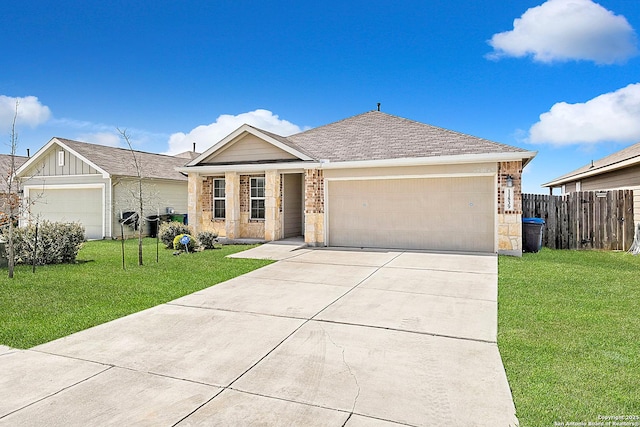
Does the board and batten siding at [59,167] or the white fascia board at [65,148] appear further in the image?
the board and batten siding at [59,167]

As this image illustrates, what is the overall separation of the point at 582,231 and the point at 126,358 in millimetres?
13862

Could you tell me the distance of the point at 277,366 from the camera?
3.66 m

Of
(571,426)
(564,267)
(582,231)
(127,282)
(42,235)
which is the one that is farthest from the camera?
(582,231)

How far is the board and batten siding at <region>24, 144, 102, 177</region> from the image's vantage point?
56.1ft

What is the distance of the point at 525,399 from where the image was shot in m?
2.96

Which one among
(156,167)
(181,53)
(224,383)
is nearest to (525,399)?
(224,383)

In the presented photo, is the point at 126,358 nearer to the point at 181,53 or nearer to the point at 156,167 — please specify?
the point at 181,53

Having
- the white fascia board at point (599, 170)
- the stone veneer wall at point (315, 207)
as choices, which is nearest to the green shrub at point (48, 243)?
the stone veneer wall at point (315, 207)

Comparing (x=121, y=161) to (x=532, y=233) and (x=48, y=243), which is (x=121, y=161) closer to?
(x=48, y=243)

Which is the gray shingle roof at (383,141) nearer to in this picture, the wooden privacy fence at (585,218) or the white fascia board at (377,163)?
the white fascia board at (377,163)

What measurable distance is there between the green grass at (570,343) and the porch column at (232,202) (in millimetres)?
9485

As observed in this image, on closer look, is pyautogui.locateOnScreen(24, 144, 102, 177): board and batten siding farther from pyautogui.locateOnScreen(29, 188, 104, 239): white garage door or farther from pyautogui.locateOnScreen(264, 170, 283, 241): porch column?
pyautogui.locateOnScreen(264, 170, 283, 241): porch column

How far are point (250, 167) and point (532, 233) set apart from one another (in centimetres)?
952

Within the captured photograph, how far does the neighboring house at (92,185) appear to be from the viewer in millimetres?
16594
